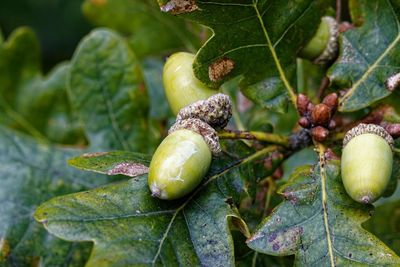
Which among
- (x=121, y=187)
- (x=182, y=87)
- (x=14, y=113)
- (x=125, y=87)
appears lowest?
(x=14, y=113)

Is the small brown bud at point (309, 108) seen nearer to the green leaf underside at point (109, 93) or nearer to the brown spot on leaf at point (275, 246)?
the brown spot on leaf at point (275, 246)

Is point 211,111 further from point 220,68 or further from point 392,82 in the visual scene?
point 392,82

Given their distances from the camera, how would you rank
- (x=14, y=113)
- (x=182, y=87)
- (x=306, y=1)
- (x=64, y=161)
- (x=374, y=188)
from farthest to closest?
1. (x=14, y=113)
2. (x=64, y=161)
3. (x=306, y=1)
4. (x=182, y=87)
5. (x=374, y=188)

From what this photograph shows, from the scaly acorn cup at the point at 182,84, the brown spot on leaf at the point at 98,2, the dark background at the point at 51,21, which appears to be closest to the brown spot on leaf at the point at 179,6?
the scaly acorn cup at the point at 182,84

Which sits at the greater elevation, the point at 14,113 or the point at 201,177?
the point at 201,177

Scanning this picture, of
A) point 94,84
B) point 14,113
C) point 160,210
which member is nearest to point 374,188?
point 160,210

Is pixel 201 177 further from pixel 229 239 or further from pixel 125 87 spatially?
pixel 125 87
